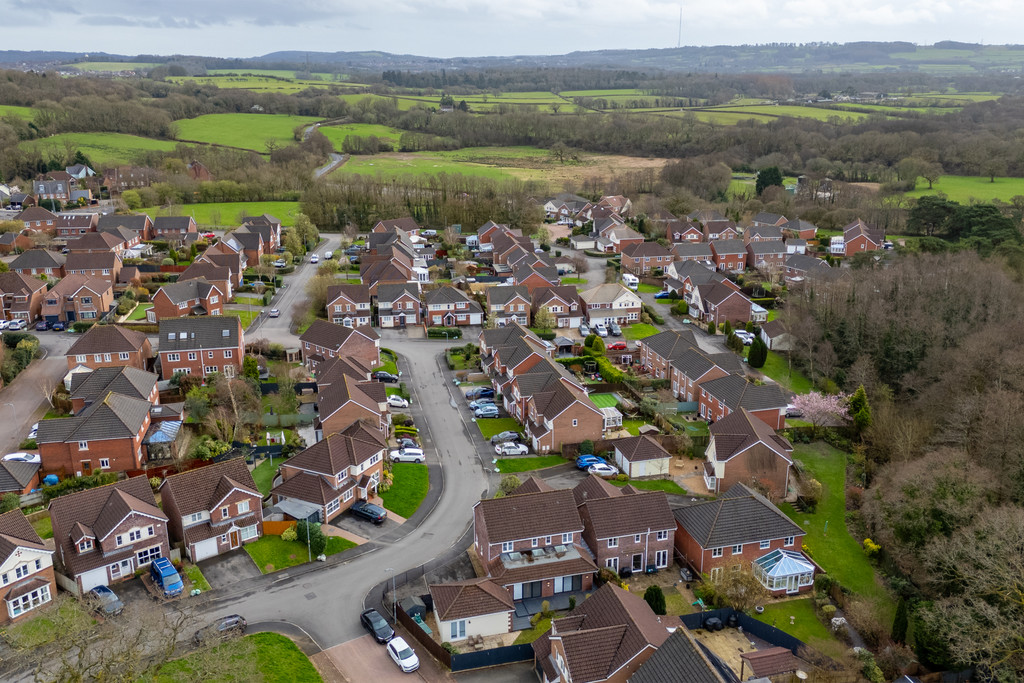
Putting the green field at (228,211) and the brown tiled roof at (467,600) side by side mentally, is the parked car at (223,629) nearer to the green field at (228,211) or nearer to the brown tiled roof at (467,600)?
the brown tiled roof at (467,600)

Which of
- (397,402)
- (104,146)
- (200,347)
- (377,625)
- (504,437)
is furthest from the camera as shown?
(104,146)

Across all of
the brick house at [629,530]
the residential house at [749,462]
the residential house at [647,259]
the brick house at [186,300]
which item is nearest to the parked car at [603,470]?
the residential house at [749,462]

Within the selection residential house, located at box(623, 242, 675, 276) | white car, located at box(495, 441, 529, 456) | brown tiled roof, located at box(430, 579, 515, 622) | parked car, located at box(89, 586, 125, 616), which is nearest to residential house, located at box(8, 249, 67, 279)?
parked car, located at box(89, 586, 125, 616)

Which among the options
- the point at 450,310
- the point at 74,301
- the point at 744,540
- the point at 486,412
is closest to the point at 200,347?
the point at 74,301

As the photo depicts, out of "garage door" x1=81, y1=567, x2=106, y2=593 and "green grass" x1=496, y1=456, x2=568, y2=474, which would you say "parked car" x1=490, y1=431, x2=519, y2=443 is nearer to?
"green grass" x1=496, y1=456, x2=568, y2=474

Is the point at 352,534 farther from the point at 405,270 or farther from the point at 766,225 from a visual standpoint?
the point at 766,225

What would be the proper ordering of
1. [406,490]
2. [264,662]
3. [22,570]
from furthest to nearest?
1. [406,490]
2. [22,570]
3. [264,662]

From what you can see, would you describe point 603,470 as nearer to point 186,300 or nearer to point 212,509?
point 212,509
